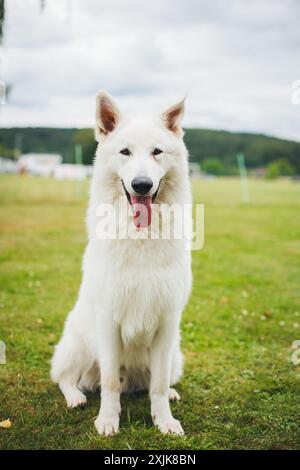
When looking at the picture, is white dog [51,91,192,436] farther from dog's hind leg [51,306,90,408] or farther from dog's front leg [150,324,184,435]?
dog's hind leg [51,306,90,408]

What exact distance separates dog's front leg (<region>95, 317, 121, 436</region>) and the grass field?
0.13 metres

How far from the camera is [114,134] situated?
346cm

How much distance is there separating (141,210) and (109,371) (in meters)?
1.32

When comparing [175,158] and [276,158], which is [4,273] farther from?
[276,158]

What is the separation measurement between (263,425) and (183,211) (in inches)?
70.5

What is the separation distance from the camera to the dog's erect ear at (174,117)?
3482 mm

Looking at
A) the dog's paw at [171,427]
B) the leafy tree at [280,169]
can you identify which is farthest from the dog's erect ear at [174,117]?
the leafy tree at [280,169]

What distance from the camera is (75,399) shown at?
3.83m

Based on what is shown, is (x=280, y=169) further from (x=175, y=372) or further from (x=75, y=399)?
(x=75, y=399)

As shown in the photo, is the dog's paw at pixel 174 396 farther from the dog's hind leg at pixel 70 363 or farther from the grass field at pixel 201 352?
the dog's hind leg at pixel 70 363

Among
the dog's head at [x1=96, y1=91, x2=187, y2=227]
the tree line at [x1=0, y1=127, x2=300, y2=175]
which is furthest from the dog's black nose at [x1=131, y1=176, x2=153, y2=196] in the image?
the tree line at [x1=0, y1=127, x2=300, y2=175]

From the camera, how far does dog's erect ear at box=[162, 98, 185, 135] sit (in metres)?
3.48

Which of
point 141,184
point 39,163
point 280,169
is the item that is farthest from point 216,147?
point 141,184
